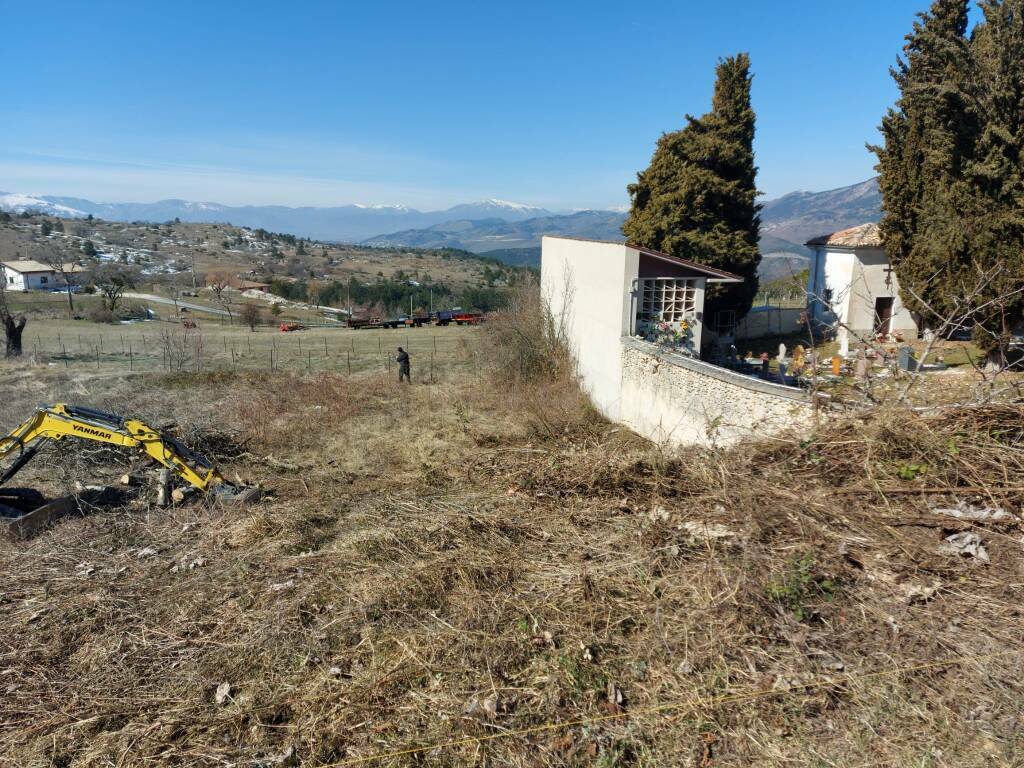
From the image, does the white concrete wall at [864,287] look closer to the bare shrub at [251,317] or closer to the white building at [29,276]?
the bare shrub at [251,317]

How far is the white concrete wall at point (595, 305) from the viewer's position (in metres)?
15.3

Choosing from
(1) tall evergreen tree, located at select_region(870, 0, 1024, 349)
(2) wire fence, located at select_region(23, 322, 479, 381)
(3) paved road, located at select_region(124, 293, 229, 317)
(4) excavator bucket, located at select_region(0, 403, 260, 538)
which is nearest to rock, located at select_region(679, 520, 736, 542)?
(4) excavator bucket, located at select_region(0, 403, 260, 538)

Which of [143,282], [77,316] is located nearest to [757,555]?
[77,316]

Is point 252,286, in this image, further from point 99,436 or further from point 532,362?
point 99,436

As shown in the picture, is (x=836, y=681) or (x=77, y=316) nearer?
(x=836, y=681)

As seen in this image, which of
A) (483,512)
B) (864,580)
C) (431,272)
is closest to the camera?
(864,580)

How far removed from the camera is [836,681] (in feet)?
13.0

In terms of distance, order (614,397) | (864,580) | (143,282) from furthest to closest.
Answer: (143,282) < (614,397) < (864,580)

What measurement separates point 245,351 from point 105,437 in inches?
833

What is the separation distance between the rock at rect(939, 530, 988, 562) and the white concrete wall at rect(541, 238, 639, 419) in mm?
10642

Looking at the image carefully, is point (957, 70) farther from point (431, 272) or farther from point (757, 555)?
point (431, 272)

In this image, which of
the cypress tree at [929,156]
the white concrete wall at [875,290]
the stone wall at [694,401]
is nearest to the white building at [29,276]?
the stone wall at [694,401]

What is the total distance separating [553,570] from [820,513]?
2.40 m

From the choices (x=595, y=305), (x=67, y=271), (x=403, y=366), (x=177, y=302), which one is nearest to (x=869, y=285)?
(x=595, y=305)
